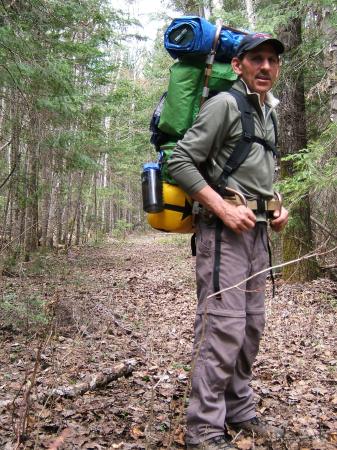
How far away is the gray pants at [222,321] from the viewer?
9.21 ft

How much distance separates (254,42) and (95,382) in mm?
3144

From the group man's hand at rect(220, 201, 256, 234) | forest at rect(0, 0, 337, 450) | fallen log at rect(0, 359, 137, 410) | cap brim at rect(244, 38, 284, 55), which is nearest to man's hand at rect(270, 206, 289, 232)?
forest at rect(0, 0, 337, 450)

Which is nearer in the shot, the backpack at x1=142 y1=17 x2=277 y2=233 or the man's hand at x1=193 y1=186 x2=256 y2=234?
the man's hand at x1=193 y1=186 x2=256 y2=234

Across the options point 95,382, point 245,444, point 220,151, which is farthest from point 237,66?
point 95,382

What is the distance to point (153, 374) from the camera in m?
4.58

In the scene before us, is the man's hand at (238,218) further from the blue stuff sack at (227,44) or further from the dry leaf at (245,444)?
the dry leaf at (245,444)

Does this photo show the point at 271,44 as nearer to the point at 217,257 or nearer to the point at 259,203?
the point at 259,203

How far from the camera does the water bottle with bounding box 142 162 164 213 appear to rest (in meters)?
2.96

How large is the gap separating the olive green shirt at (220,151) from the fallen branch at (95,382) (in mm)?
2018

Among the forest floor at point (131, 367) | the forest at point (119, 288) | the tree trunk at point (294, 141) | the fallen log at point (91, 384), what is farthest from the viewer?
the tree trunk at point (294, 141)

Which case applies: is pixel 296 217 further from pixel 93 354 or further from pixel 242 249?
pixel 242 249

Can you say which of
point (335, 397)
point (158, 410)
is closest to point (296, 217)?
point (335, 397)

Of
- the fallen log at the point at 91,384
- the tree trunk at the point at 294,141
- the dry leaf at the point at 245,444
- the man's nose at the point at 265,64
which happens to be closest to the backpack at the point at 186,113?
the man's nose at the point at 265,64

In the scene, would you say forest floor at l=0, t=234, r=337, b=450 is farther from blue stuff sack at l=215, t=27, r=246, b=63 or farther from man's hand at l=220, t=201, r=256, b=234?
blue stuff sack at l=215, t=27, r=246, b=63
